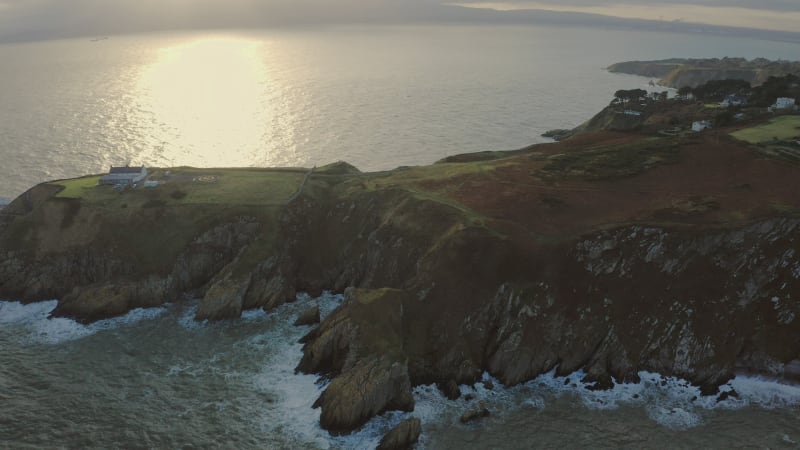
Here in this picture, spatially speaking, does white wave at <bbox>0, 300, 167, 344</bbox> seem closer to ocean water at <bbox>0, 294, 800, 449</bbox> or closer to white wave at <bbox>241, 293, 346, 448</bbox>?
ocean water at <bbox>0, 294, 800, 449</bbox>

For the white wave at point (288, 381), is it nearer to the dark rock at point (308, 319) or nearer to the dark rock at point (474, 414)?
the dark rock at point (308, 319)

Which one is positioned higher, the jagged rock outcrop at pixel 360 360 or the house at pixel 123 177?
the house at pixel 123 177

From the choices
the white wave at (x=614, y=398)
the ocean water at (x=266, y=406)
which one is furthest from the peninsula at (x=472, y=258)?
the ocean water at (x=266, y=406)

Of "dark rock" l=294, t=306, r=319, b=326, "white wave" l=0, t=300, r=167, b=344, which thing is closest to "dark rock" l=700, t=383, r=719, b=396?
"dark rock" l=294, t=306, r=319, b=326

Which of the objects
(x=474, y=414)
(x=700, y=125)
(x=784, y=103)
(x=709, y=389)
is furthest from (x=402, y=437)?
(x=784, y=103)

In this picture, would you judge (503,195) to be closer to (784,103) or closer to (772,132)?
(772,132)

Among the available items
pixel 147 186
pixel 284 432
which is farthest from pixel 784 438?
pixel 147 186
